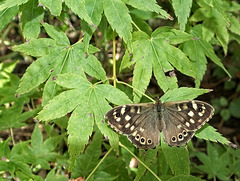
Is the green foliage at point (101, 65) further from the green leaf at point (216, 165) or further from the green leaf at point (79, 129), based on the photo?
the green leaf at point (216, 165)

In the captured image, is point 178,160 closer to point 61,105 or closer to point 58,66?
point 61,105

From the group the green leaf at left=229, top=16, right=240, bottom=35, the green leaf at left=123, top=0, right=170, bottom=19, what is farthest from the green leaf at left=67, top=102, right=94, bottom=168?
the green leaf at left=229, top=16, right=240, bottom=35

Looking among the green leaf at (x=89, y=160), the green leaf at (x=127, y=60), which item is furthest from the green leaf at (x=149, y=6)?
the green leaf at (x=89, y=160)

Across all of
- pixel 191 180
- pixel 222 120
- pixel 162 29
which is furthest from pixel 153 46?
pixel 222 120

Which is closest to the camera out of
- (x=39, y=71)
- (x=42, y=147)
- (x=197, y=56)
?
(x=39, y=71)

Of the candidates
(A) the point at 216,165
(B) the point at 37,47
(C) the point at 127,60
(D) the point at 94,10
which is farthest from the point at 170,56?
(A) the point at 216,165

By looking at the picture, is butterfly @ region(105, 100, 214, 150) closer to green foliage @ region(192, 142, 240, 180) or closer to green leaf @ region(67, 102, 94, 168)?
green leaf @ region(67, 102, 94, 168)
